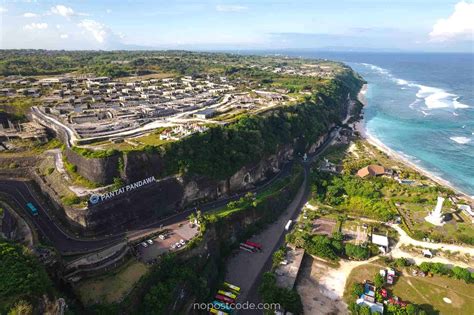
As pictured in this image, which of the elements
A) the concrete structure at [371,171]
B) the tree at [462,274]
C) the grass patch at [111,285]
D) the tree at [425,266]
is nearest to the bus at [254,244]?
the grass patch at [111,285]

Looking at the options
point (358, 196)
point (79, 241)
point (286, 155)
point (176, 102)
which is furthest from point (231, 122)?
point (79, 241)

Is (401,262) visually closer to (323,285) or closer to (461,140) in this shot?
(323,285)

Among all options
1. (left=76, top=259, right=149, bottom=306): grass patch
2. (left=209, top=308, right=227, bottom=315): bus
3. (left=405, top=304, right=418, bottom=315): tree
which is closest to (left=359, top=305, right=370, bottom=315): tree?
(left=405, top=304, right=418, bottom=315): tree

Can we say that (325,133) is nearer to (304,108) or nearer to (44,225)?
(304,108)

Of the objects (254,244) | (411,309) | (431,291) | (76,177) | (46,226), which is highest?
(76,177)

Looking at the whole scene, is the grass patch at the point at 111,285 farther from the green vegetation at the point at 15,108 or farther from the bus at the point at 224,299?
the green vegetation at the point at 15,108

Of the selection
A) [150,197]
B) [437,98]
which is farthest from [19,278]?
[437,98]

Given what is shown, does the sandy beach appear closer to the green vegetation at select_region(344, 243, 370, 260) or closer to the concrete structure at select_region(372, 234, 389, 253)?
the concrete structure at select_region(372, 234, 389, 253)
